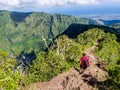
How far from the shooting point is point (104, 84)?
120ft

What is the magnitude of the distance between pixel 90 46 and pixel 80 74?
66493 mm

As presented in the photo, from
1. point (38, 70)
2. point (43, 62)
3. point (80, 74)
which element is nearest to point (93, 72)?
point (80, 74)

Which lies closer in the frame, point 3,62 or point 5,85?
point 5,85

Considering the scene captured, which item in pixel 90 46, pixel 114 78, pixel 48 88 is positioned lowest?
pixel 90 46

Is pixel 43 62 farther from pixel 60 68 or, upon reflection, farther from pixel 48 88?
pixel 48 88

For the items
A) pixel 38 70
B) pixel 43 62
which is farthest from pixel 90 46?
pixel 38 70

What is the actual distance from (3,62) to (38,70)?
15.8 m

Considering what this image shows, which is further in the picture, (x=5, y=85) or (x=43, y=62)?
(x=43, y=62)

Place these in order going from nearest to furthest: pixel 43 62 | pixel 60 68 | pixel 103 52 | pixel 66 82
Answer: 1. pixel 66 82
2. pixel 60 68
3. pixel 43 62
4. pixel 103 52

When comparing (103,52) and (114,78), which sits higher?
(114,78)

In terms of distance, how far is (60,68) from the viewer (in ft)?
185

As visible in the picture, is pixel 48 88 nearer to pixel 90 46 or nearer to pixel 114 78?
pixel 114 78

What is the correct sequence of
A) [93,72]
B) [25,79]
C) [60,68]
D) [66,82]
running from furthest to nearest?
[60,68]
[25,79]
[93,72]
[66,82]

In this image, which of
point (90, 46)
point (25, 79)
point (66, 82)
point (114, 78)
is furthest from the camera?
point (90, 46)
